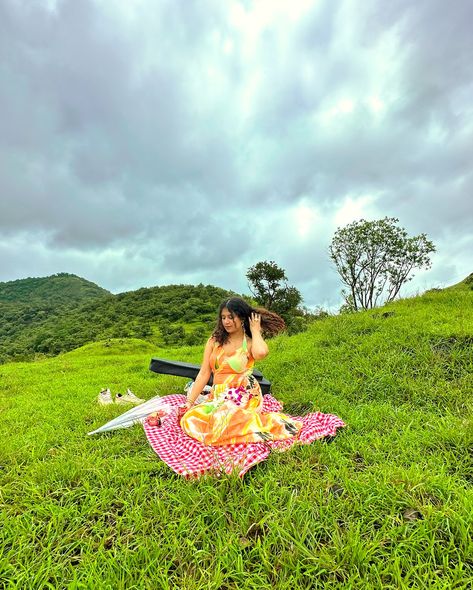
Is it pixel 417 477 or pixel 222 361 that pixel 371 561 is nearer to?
pixel 417 477

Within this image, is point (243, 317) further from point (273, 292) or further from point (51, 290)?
point (51, 290)

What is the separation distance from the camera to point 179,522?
7.75 feet

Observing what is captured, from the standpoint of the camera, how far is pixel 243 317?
4.23 meters

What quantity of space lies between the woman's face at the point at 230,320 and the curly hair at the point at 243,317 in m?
0.03

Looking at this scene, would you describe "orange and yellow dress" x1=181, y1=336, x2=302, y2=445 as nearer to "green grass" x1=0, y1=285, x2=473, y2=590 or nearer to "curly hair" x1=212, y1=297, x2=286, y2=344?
"curly hair" x1=212, y1=297, x2=286, y2=344

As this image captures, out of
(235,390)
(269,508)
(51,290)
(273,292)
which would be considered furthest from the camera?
(51,290)

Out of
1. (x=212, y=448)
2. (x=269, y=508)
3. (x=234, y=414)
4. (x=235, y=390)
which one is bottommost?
(x=269, y=508)

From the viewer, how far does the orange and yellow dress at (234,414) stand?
3291 millimetres

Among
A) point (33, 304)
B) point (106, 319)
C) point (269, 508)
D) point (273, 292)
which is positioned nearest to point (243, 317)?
point (269, 508)

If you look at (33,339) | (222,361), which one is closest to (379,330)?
(222,361)

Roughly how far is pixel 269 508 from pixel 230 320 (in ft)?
7.01

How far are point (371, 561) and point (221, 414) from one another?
1.77 meters

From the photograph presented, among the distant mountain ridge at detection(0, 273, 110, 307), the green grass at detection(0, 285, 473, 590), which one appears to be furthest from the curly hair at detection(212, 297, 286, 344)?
the distant mountain ridge at detection(0, 273, 110, 307)

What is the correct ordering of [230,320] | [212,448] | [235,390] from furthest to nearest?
[230,320] < [235,390] < [212,448]
